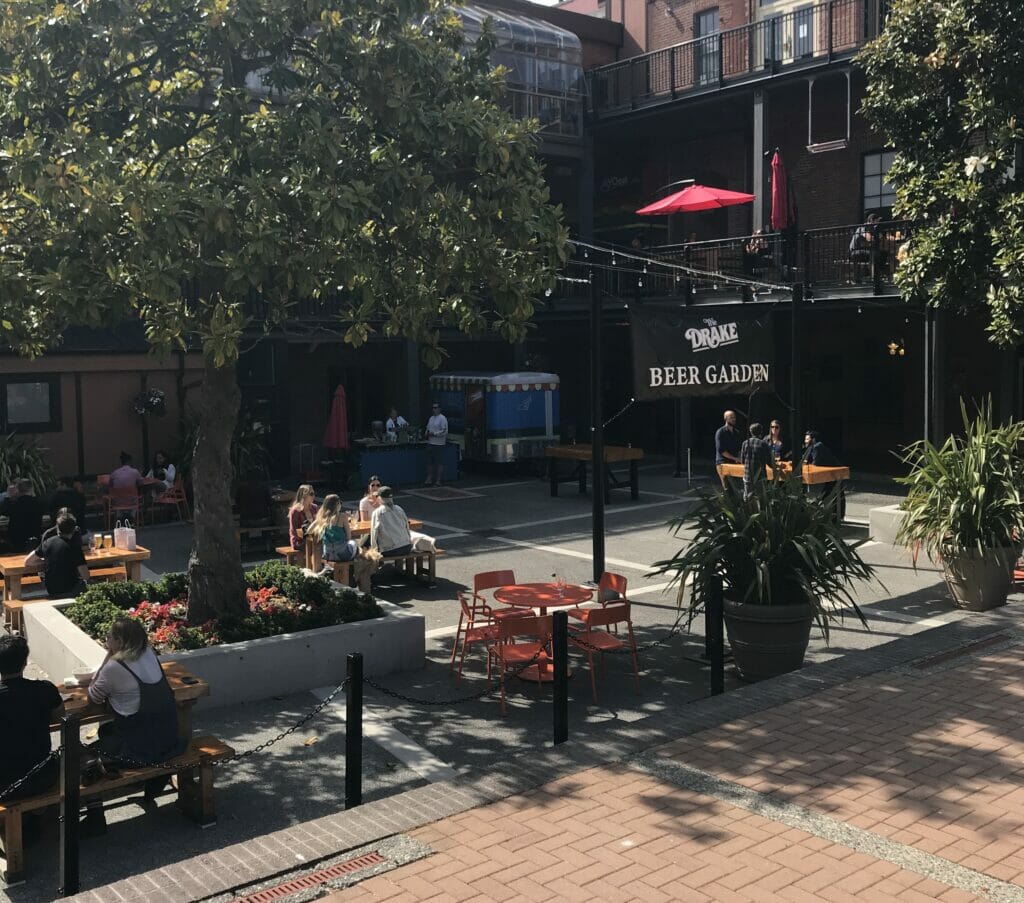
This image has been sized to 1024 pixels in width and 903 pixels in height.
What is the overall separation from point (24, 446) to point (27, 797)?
13458 mm

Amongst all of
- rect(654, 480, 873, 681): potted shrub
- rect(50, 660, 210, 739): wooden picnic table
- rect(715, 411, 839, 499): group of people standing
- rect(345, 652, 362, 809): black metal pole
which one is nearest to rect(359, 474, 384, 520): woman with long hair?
rect(715, 411, 839, 499): group of people standing

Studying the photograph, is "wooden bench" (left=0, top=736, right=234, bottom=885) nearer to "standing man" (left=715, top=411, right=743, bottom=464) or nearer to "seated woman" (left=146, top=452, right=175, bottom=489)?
"seated woman" (left=146, top=452, right=175, bottom=489)

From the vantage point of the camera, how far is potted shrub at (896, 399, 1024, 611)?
11977 millimetres

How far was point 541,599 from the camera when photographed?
10.1 metres

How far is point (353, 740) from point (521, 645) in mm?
2907

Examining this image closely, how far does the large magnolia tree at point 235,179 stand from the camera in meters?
8.48

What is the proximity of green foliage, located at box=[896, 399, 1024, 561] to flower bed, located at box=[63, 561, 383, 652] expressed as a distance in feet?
20.2

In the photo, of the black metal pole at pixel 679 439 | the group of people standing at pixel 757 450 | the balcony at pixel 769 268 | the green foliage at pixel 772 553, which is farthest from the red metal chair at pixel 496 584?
the black metal pole at pixel 679 439

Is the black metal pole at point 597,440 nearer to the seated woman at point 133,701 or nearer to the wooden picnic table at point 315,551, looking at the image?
the wooden picnic table at point 315,551

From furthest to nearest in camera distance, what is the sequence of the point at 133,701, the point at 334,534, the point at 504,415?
the point at 504,415
the point at 334,534
the point at 133,701

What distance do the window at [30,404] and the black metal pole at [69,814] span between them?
15868 mm

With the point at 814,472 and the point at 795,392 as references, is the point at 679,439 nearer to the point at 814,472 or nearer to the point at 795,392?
the point at 814,472

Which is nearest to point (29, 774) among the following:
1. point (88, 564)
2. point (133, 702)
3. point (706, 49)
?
point (133, 702)

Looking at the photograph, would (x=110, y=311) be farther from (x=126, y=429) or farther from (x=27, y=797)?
(x=126, y=429)
